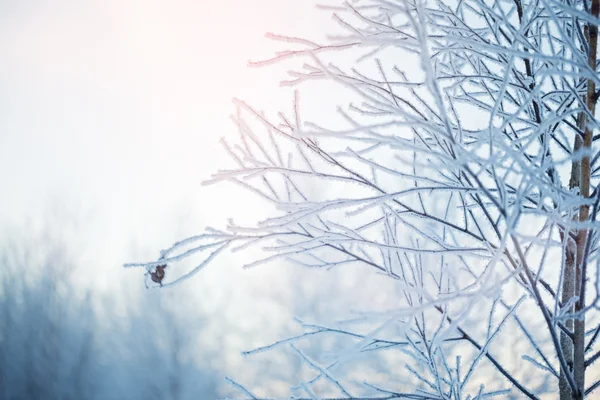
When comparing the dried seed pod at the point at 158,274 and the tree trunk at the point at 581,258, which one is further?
the dried seed pod at the point at 158,274

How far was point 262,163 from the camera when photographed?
1.52 m

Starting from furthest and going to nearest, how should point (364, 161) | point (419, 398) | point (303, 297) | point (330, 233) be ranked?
point (303, 297), point (419, 398), point (330, 233), point (364, 161)

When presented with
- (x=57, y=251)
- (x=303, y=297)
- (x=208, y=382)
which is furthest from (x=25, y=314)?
(x=303, y=297)

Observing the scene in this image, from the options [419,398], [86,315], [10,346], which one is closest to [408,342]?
[419,398]

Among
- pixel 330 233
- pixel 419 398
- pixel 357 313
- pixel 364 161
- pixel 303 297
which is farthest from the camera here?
pixel 303 297

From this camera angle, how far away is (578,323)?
1572 millimetres

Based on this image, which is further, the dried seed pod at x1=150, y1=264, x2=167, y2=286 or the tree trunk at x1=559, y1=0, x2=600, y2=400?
the dried seed pod at x1=150, y1=264, x2=167, y2=286

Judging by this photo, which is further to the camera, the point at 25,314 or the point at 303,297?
the point at 25,314

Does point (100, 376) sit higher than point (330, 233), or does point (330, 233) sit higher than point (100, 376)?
point (100, 376)

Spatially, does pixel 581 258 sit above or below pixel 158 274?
below

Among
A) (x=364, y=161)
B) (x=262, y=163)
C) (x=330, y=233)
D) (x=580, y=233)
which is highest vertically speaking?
(x=262, y=163)

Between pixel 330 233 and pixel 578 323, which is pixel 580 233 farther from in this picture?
pixel 330 233

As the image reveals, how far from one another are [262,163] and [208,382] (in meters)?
15.3

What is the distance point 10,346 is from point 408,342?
20.9 m
